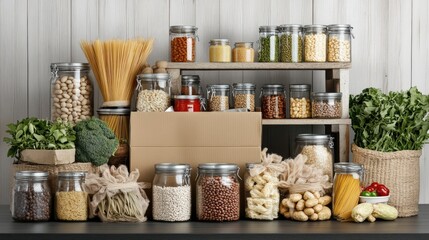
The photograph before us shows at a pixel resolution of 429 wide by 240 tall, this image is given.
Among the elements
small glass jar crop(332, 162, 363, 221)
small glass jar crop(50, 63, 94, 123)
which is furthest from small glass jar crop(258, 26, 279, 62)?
small glass jar crop(50, 63, 94, 123)

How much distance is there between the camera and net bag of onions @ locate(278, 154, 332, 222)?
2605 mm

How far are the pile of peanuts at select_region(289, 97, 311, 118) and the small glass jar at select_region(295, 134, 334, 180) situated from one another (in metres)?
0.18

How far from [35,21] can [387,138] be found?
1467mm

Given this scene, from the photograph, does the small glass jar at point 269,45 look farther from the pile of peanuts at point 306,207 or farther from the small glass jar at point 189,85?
the pile of peanuts at point 306,207

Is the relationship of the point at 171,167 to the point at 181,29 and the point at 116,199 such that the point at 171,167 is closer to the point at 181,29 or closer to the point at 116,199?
the point at 116,199

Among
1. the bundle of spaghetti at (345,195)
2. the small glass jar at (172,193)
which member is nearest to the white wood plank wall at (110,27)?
the bundle of spaghetti at (345,195)

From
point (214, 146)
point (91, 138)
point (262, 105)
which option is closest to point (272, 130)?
point (262, 105)

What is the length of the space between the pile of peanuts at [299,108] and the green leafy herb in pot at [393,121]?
0.19m

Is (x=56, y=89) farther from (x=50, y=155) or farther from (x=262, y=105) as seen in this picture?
(x=262, y=105)

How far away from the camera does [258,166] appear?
2.64m

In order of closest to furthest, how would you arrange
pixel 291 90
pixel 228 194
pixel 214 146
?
pixel 228 194
pixel 214 146
pixel 291 90

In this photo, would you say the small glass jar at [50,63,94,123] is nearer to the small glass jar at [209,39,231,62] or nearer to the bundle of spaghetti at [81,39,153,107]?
the bundle of spaghetti at [81,39,153,107]

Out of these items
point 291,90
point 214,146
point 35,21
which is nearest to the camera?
point 214,146

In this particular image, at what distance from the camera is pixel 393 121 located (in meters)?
2.78
